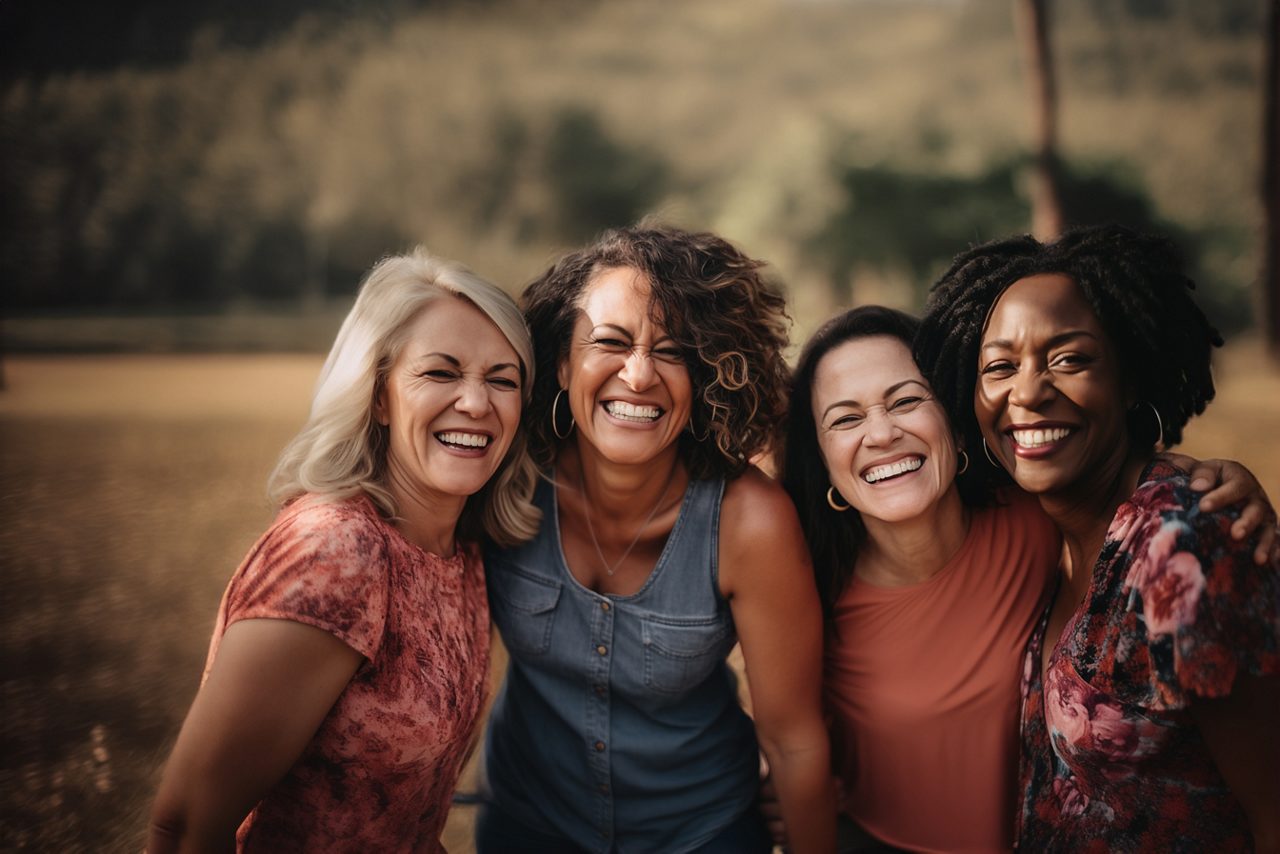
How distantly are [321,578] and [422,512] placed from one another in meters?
0.41

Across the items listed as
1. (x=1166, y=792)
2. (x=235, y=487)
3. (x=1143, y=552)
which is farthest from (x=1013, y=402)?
(x=235, y=487)

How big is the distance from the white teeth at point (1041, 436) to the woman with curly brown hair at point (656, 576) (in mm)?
588

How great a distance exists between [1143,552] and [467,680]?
1.44 meters

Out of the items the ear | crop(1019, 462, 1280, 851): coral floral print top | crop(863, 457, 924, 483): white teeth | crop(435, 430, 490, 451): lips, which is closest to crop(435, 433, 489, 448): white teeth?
crop(435, 430, 490, 451): lips

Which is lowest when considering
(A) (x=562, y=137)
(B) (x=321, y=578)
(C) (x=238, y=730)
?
(C) (x=238, y=730)

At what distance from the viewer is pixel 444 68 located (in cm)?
1351

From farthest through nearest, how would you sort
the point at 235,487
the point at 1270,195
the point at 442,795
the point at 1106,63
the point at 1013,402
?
the point at 1106,63, the point at 1270,195, the point at 235,487, the point at 442,795, the point at 1013,402

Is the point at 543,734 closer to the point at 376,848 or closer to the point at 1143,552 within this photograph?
the point at 376,848

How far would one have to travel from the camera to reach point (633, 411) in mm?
2072

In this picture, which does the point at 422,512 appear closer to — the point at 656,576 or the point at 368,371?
the point at 368,371

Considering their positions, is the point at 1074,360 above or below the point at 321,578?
above

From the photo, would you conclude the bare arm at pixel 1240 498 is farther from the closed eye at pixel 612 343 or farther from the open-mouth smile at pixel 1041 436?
the closed eye at pixel 612 343

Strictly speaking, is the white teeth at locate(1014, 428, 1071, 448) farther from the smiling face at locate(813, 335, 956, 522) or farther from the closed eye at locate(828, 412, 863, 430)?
the closed eye at locate(828, 412, 863, 430)

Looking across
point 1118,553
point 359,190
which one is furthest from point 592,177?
point 1118,553
